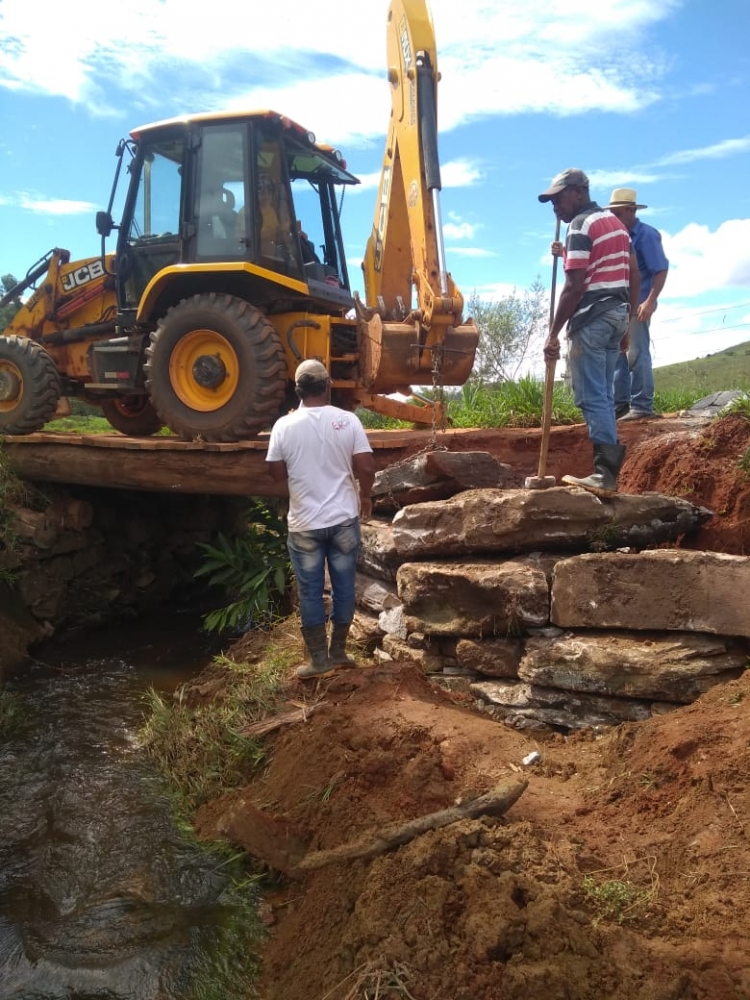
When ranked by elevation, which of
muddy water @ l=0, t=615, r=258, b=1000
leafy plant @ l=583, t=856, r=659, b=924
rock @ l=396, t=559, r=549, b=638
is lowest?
muddy water @ l=0, t=615, r=258, b=1000

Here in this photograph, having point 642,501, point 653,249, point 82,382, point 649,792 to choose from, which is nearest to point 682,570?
point 642,501

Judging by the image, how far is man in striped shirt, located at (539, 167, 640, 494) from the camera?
4176 millimetres

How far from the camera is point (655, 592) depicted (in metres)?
3.52

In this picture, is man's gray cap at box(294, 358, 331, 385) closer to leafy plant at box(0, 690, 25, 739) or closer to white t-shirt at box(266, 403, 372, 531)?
white t-shirt at box(266, 403, 372, 531)

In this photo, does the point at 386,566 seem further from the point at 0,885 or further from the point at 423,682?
the point at 0,885

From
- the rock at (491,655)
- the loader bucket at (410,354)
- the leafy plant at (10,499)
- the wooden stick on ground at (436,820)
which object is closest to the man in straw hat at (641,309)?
the loader bucket at (410,354)

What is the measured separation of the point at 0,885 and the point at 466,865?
232cm

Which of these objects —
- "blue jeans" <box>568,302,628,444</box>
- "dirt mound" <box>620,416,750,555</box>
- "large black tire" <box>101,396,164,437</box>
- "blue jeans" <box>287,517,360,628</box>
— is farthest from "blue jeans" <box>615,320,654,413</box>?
"large black tire" <box>101,396,164,437</box>

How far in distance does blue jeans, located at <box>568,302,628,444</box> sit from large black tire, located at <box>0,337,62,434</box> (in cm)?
572

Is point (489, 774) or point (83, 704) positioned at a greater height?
point (489, 774)

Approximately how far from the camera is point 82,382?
8.57 meters

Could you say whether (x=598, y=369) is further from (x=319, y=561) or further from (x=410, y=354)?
(x=410, y=354)

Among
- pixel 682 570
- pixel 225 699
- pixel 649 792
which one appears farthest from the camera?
pixel 225 699

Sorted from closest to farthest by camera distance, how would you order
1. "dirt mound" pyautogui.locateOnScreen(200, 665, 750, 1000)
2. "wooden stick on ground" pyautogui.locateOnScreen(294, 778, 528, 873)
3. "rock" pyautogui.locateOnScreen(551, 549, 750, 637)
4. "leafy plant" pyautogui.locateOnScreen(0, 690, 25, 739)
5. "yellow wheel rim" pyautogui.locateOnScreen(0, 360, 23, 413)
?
"dirt mound" pyautogui.locateOnScreen(200, 665, 750, 1000) → "wooden stick on ground" pyautogui.locateOnScreen(294, 778, 528, 873) → "rock" pyautogui.locateOnScreen(551, 549, 750, 637) → "leafy plant" pyautogui.locateOnScreen(0, 690, 25, 739) → "yellow wheel rim" pyautogui.locateOnScreen(0, 360, 23, 413)
